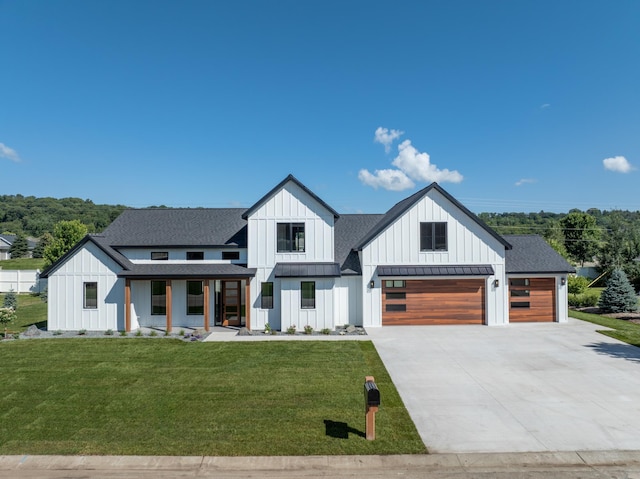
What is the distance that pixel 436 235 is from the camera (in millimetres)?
18016

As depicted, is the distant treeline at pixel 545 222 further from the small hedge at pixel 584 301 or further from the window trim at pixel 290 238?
the window trim at pixel 290 238

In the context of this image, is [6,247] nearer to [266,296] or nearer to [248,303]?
[248,303]

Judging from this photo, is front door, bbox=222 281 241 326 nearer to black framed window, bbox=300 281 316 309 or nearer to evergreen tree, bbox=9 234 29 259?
black framed window, bbox=300 281 316 309

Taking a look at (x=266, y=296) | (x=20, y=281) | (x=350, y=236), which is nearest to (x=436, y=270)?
(x=350, y=236)

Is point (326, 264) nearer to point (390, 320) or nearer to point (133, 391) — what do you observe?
point (390, 320)

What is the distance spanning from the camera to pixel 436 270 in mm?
17641

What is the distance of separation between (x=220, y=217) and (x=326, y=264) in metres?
6.74

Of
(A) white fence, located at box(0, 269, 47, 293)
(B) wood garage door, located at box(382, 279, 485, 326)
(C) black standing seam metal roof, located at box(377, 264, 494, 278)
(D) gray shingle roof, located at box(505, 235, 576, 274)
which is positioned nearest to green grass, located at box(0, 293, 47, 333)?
(A) white fence, located at box(0, 269, 47, 293)

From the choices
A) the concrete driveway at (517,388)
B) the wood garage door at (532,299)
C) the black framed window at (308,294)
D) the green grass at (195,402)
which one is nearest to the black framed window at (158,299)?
the green grass at (195,402)

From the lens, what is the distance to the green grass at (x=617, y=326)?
1472 centimetres

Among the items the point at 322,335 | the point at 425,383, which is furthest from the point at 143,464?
the point at 322,335

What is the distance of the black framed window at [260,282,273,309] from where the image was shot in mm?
17609

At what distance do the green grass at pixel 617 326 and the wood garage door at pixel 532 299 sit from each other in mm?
2264

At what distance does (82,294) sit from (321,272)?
10.9 metres
